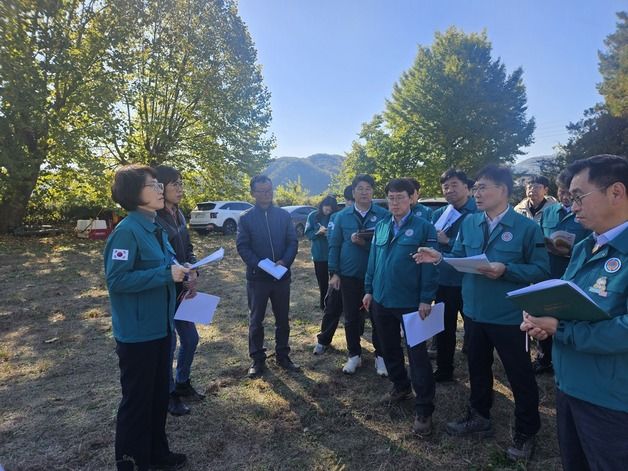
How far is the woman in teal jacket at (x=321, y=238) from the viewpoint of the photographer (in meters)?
6.10

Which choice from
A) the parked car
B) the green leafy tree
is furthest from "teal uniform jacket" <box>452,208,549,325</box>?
the green leafy tree

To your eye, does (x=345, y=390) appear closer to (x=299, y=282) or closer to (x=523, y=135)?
(x=299, y=282)

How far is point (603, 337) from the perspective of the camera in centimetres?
152

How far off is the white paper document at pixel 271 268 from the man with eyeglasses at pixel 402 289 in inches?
41.2

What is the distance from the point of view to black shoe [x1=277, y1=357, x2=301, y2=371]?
4.30 m

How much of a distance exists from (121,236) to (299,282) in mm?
6597

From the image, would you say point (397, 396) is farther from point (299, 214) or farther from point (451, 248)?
point (299, 214)

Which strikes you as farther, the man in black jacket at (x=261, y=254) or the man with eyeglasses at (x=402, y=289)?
the man in black jacket at (x=261, y=254)

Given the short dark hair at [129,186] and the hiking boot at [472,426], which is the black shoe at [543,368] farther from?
the short dark hair at [129,186]

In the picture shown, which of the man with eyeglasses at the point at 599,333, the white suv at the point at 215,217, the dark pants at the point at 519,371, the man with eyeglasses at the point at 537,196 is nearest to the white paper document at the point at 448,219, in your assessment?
the man with eyeglasses at the point at 537,196

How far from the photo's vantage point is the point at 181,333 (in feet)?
11.7

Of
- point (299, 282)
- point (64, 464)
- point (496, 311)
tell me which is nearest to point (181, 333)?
point (64, 464)

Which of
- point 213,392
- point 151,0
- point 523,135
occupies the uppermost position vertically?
point 151,0

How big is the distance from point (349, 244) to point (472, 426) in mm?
2028
